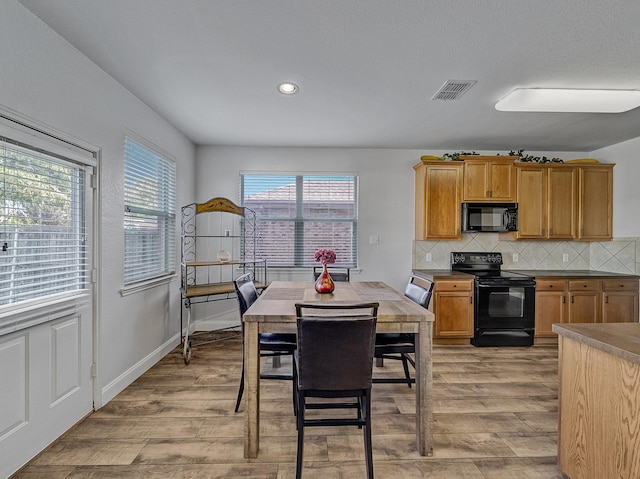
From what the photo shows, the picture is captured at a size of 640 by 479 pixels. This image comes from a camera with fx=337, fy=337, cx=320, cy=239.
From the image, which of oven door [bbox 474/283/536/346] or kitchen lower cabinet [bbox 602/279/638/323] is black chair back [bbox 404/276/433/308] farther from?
kitchen lower cabinet [bbox 602/279/638/323]

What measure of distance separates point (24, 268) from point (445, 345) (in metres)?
3.96

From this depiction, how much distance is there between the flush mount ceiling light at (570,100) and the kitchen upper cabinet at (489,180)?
133 cm

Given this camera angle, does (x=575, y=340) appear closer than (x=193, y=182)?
Yes

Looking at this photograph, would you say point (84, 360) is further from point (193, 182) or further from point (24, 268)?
point (193, 182)

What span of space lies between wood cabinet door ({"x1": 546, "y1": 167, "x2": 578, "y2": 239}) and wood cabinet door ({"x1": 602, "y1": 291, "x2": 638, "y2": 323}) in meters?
0.80

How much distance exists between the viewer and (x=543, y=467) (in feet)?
6.22

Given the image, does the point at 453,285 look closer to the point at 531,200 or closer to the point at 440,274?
the point at 440,274

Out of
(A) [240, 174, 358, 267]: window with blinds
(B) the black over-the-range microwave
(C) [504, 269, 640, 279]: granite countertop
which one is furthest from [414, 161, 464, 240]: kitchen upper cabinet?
(C) [504, 269, 640, 279]: granite countertop

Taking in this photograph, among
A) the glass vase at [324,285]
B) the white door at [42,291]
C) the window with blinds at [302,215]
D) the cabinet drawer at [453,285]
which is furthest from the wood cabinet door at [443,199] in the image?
the white door at [42,291]

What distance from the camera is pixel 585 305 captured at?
399cm

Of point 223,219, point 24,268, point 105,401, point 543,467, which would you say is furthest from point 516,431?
point 223,219

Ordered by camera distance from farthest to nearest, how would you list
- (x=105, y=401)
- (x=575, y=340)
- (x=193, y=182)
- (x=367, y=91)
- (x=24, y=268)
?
(x=193, y=182)
(x=367, y=91)
(x=105, y=401)
(x=24, y=268)
(x=575, y=340)

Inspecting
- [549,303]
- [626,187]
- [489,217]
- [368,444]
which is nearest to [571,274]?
[549,303]

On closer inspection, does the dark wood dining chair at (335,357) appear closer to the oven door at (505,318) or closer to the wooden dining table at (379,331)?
the wooden dining table at (379,331)
